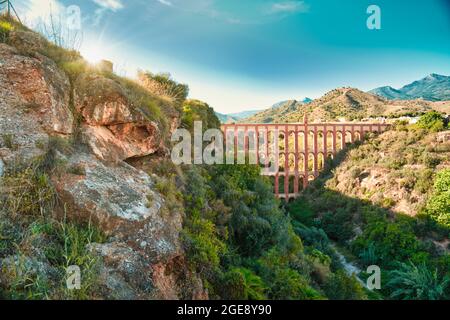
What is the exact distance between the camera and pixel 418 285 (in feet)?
53.6

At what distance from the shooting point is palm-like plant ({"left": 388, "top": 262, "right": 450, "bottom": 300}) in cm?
1625

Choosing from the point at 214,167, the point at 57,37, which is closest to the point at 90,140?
the point at 57,37

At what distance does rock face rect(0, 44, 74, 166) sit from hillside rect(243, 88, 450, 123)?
5117cm

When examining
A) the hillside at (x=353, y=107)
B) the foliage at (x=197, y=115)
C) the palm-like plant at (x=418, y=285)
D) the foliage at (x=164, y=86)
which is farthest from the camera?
the hillside at (x=353, y=107)

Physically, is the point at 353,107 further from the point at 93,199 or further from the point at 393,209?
the point at 93,199

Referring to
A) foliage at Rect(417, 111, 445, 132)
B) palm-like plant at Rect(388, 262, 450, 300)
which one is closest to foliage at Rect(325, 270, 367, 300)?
palm-like plant at Rect(388, 262, 450, 300)

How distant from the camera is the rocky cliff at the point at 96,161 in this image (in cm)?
418

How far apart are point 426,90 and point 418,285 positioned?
3543 inches

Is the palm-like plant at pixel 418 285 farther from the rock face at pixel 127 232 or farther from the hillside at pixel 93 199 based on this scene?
the rock face at pixel 127 232

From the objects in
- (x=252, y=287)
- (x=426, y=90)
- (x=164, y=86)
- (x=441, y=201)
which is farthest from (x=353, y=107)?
(x=252, y=287)

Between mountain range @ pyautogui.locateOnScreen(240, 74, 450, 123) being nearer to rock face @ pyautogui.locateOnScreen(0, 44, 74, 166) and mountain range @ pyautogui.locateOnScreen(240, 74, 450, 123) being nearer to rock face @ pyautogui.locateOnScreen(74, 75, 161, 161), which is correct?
rock face @ pyautogui.locateOnScreen(74, 75, 161, 161)

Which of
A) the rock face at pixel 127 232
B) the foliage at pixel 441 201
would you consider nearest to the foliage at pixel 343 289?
the rock face at pixel 127 232

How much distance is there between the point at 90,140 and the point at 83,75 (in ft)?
5.08

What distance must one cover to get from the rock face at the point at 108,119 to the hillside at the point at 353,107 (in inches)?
1952
